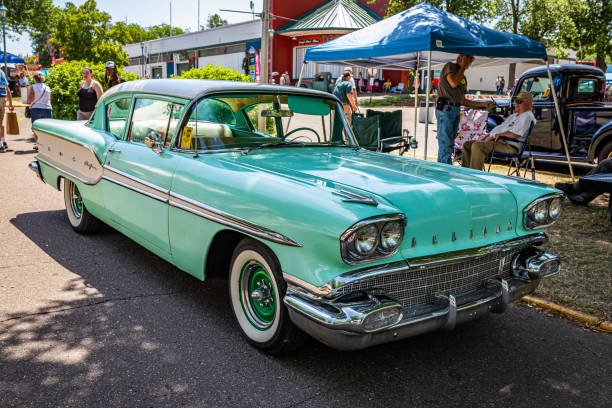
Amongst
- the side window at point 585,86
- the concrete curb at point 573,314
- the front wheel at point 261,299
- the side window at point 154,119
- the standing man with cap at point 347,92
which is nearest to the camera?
the front wheel at point 261,299

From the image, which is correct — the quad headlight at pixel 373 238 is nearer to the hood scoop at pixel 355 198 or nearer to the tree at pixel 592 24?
the hood scoop at pixel 355 198

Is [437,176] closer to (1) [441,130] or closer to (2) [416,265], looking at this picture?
(2) [416,265]

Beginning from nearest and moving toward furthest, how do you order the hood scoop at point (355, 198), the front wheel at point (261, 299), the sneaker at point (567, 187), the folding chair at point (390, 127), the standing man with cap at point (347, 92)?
the hood scoop at point (355, 198) < the front wheel at point (261, 299) < the sneaker at point (567, 187) < the folding chair at point (390, 127) < the standing man with cap at point (347, 92)

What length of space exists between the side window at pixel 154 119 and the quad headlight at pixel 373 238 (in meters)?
1.92

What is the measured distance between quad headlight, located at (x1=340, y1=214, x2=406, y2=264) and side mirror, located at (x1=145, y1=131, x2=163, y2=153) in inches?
74.8

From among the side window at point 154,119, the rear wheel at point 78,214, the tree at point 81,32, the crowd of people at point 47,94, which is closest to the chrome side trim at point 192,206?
the side window at point 154,119

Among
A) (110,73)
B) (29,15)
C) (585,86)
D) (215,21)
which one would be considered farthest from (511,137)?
(215,21)

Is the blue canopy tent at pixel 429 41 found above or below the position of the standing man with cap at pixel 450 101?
above

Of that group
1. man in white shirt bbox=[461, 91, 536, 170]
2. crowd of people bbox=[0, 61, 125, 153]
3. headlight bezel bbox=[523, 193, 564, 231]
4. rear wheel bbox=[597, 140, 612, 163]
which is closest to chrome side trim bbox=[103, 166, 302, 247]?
headlight bezel bbox=[523, 193, 564, 231]

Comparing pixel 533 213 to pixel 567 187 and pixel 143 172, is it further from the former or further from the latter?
pixel 567 187

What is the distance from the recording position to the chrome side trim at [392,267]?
2439mm

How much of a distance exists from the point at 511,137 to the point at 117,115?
5290 mm

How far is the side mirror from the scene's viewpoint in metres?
3.76

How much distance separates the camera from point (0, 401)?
2.50 metres
